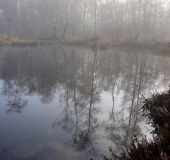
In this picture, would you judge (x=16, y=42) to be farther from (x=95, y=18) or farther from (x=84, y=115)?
(x=84, y=115)

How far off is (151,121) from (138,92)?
3.10 m

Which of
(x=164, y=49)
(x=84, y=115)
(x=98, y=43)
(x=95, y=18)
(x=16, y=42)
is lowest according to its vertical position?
(x=84, y=115)

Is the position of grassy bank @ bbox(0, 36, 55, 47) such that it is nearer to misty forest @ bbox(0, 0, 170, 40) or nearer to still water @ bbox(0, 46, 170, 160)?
misty forest @ bbox(0, 0, 170, 40)

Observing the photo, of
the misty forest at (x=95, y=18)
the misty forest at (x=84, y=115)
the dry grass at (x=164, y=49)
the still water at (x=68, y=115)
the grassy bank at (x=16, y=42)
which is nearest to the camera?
the misty forest at (x=84, y=115)

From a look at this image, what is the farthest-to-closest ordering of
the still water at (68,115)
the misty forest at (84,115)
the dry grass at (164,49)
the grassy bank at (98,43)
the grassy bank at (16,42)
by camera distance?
the grassy bank at (16,42), the grassy bank at (98,43), the dry grass at (164,49), the still water at (68,115), the misty forest at (84,115)

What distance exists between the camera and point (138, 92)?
8.67 m

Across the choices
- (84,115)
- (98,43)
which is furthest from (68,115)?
(98,43)

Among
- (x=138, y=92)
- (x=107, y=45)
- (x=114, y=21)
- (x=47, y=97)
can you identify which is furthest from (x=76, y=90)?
(x=114, y=21)

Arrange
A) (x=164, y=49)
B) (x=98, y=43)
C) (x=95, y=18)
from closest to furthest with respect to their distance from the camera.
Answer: (x=164, y=49), (x=98, y=43), (x=95, y=18)

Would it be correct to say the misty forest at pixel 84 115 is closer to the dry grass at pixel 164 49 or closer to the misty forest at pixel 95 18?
the dry grass at pixel 164 49

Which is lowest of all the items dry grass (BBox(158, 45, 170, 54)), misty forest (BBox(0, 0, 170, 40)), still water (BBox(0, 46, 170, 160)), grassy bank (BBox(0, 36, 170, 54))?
still water (BBox(0, 46, 170, 160))

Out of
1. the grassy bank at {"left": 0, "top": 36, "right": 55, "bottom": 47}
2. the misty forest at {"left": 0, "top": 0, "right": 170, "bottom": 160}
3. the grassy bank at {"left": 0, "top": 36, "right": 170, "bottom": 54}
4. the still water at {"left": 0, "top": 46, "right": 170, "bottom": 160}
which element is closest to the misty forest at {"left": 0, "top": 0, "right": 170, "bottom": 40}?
the grassy bank at {"left": 0, "top": 36, "right": 170, "bottom": 54}

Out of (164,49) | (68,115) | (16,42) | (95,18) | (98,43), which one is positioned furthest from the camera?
(95,18)

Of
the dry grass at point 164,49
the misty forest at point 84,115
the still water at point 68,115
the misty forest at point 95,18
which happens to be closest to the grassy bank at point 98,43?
the dry grass at point 164,49
